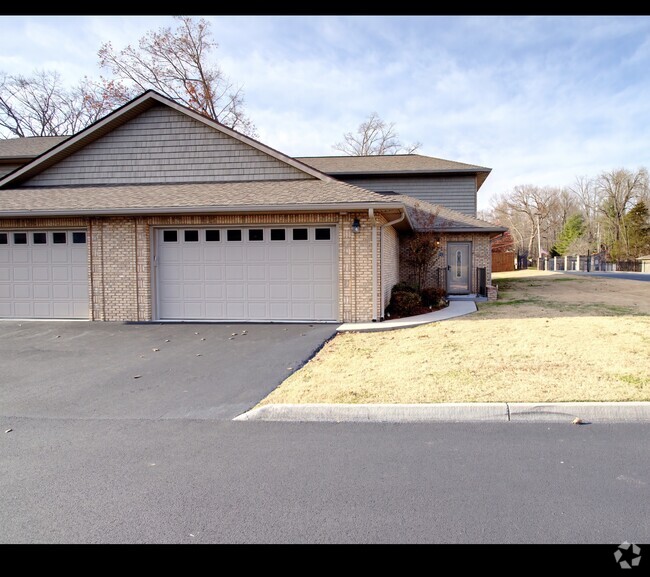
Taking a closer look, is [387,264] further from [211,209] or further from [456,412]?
[456,412]

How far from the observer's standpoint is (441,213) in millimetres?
18141

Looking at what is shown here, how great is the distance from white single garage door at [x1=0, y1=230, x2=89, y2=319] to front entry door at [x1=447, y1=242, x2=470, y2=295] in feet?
42.0

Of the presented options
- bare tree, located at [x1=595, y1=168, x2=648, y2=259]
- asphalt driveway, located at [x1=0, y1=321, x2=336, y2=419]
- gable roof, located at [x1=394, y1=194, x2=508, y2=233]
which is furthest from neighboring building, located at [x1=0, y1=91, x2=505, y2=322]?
bare tree, located at [x1=595, y1=168, x2=648, y2=259]

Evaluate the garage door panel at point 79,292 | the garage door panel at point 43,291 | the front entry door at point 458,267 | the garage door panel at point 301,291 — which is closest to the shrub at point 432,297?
the front entry door at point 458,267

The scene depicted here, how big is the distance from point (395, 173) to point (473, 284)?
628cm

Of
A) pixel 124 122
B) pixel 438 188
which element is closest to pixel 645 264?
pixel 438 188

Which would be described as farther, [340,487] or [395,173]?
[395,173]

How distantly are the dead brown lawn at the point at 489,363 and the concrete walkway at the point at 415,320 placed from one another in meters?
0.27

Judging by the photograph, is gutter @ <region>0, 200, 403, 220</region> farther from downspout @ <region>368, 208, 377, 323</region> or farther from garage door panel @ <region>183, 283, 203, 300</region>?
garage door panel @ <region>183, 283, 203, 300</region>

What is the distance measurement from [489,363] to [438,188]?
581 inches

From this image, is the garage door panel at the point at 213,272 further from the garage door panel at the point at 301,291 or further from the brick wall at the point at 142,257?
the garage door panel at the point at 301,291
